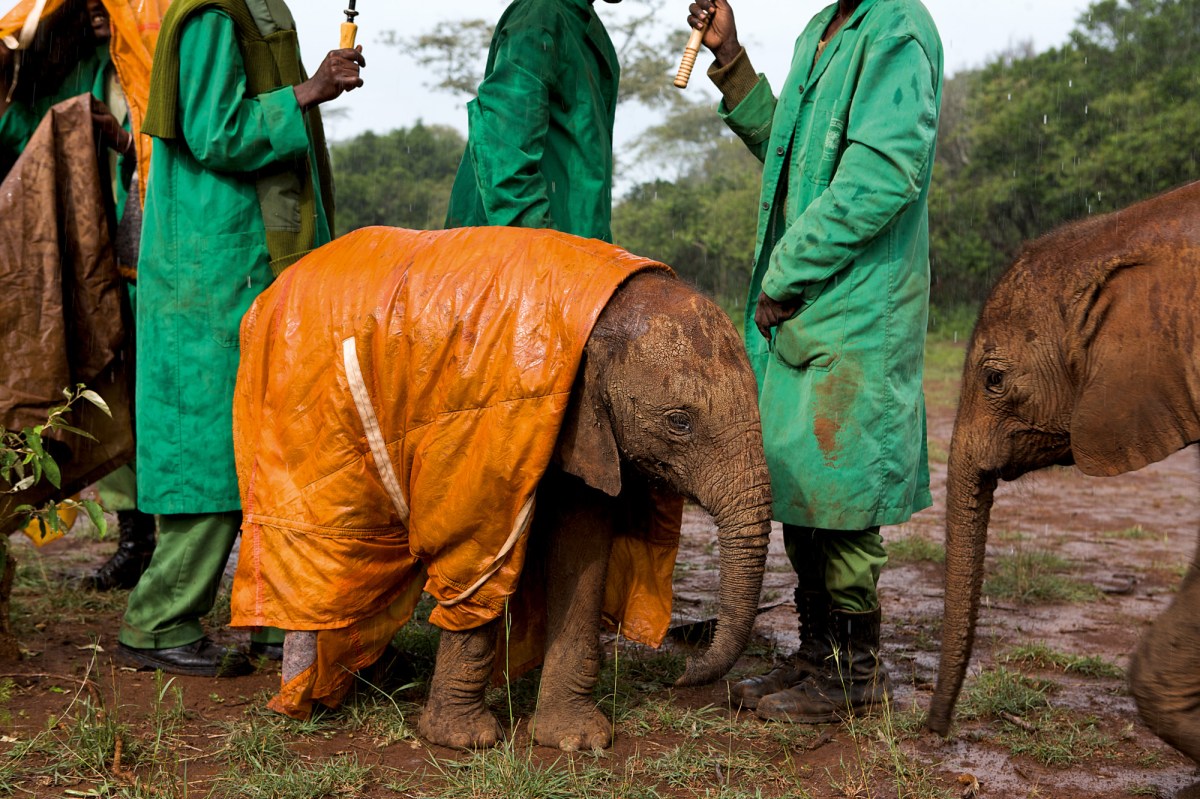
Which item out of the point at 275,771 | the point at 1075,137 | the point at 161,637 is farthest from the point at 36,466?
the point at 1075,137

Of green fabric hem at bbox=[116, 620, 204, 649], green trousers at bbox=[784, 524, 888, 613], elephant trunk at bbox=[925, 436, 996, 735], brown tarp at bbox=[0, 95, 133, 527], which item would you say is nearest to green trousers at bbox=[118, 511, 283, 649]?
green fabric hem at bbox=[116, 620, 204, 649]

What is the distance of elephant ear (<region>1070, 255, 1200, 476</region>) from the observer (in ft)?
11.3

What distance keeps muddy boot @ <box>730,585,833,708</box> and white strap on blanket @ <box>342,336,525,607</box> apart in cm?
125

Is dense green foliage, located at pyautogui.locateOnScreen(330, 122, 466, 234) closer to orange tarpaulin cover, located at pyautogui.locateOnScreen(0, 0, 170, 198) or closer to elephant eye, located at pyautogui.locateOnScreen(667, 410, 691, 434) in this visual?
orange tarpaulin cover, located at pyautogui.locateOnScreen(0, 0, 170, 198)

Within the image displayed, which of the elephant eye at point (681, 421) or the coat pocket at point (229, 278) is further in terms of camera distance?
the coat pocket at point (229, 278)

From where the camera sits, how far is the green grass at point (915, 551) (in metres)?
7.14

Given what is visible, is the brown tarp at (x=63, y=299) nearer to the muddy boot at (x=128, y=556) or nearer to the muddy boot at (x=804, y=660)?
the muddy boot at (x=128, y=556)

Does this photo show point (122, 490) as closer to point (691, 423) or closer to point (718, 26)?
point (691, 423)

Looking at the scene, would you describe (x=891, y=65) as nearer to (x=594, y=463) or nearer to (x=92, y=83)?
(x=594, y=463)

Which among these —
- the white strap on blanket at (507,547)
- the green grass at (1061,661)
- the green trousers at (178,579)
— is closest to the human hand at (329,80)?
the green trousers at (178,579)

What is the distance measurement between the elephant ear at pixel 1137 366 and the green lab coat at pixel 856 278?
75 centimetres

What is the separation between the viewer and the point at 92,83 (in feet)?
19.0

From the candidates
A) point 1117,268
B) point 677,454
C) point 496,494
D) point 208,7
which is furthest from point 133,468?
point 1117,268

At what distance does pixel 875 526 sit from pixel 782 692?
2.28ft
